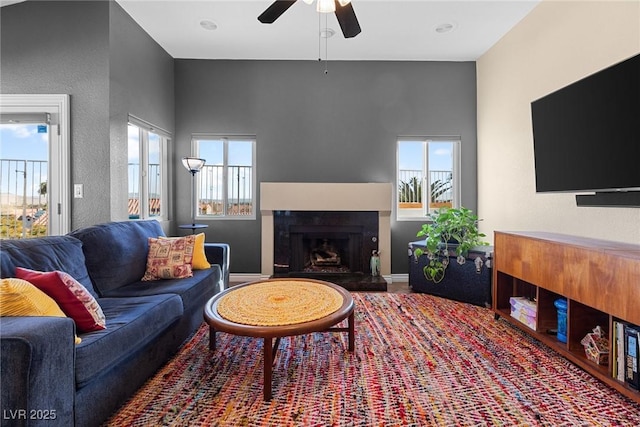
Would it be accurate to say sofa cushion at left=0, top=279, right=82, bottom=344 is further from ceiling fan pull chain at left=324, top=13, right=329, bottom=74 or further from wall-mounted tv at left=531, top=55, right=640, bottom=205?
ceiling fan pull chain at left=324, top=13, right=329, bottom=74

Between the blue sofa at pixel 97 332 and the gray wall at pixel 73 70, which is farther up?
the gray wall at pixel 73 70

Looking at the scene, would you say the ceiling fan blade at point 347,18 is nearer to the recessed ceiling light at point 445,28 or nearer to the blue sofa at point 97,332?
the recessed ceiling light at point 445,28

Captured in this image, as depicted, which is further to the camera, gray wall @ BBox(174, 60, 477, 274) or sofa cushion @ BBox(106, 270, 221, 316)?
gray wall @ BBox(174, 60, 477, 274)

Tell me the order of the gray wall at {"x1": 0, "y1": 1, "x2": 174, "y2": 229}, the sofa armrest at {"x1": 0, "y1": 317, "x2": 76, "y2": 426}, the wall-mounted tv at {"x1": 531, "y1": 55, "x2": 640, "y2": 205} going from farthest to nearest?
1. the gray wall at {"x1": 0, "y1": 1, "x2": 174, "y2": 229}
2. the wall-mounted tv at {"x1": 531, "y1": 55, "x2": 640, "y2": 205}
3. the sofa armrest at {"x1": 0, "y1": 317, "x2": 76, "y2": 426}

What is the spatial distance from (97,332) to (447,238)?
125 inches

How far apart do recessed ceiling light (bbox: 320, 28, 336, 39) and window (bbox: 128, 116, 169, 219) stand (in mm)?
2278

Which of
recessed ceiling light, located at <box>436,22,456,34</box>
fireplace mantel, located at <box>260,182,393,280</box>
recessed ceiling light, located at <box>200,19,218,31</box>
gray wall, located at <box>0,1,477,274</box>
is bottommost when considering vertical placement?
fireplace mantel, located at <box>260,182,393,280</box>

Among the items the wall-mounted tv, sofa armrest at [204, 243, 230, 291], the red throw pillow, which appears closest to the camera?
the red throw pillow

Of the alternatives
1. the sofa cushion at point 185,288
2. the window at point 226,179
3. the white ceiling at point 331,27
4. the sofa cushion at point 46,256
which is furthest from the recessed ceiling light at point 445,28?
the sofa cushion at point 46,256

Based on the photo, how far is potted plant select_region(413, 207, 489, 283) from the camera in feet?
11.1

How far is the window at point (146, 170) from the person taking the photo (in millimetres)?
3496

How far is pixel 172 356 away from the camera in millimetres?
2150

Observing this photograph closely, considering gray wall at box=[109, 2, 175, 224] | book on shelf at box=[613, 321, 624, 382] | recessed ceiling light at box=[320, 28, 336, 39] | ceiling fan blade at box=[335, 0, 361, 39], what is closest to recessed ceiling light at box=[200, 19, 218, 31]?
gray wall at box=[109, 2, 175, 224]

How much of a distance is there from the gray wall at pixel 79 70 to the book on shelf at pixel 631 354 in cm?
394
